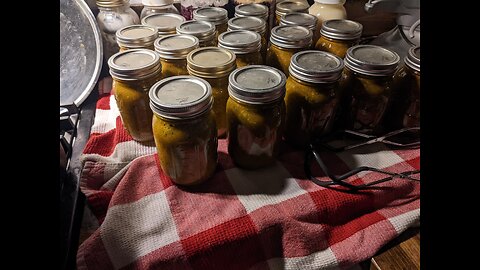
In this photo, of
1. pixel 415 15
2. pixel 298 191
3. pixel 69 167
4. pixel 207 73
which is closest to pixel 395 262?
pixel 298 191

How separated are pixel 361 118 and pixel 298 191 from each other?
187 millimetres

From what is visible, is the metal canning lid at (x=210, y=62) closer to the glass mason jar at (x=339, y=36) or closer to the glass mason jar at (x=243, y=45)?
the glass mason jar at (x=243, y=45)

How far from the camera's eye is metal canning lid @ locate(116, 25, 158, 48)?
0.62m

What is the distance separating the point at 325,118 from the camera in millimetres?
580

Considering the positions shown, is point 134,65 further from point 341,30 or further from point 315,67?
point 341,30

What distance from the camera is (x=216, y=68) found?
0.54 meters

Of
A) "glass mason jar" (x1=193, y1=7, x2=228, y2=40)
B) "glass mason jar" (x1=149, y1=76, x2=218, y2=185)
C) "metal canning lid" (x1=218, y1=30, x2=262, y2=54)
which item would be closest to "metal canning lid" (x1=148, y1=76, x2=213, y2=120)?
"glass mason jar" (x1=149, y1=76, x2=218, y2=185)

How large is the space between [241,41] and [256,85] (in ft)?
0.49

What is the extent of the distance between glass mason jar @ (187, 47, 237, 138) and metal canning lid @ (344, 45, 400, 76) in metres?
0.20

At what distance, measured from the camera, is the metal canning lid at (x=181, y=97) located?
1.49 ft

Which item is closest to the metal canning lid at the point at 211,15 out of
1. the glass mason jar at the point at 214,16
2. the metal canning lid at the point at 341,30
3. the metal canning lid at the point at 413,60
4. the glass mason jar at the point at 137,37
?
the glass mason jar at the point at 214,16

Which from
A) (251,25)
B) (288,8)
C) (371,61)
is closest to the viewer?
(371,61)

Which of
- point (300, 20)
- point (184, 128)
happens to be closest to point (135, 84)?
point (184, 128)

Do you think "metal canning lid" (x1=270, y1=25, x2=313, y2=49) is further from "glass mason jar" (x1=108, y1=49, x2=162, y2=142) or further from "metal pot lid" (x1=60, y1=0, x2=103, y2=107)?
"metal pot lid" (x1=60, y1=0, x2=103, y2=107)
